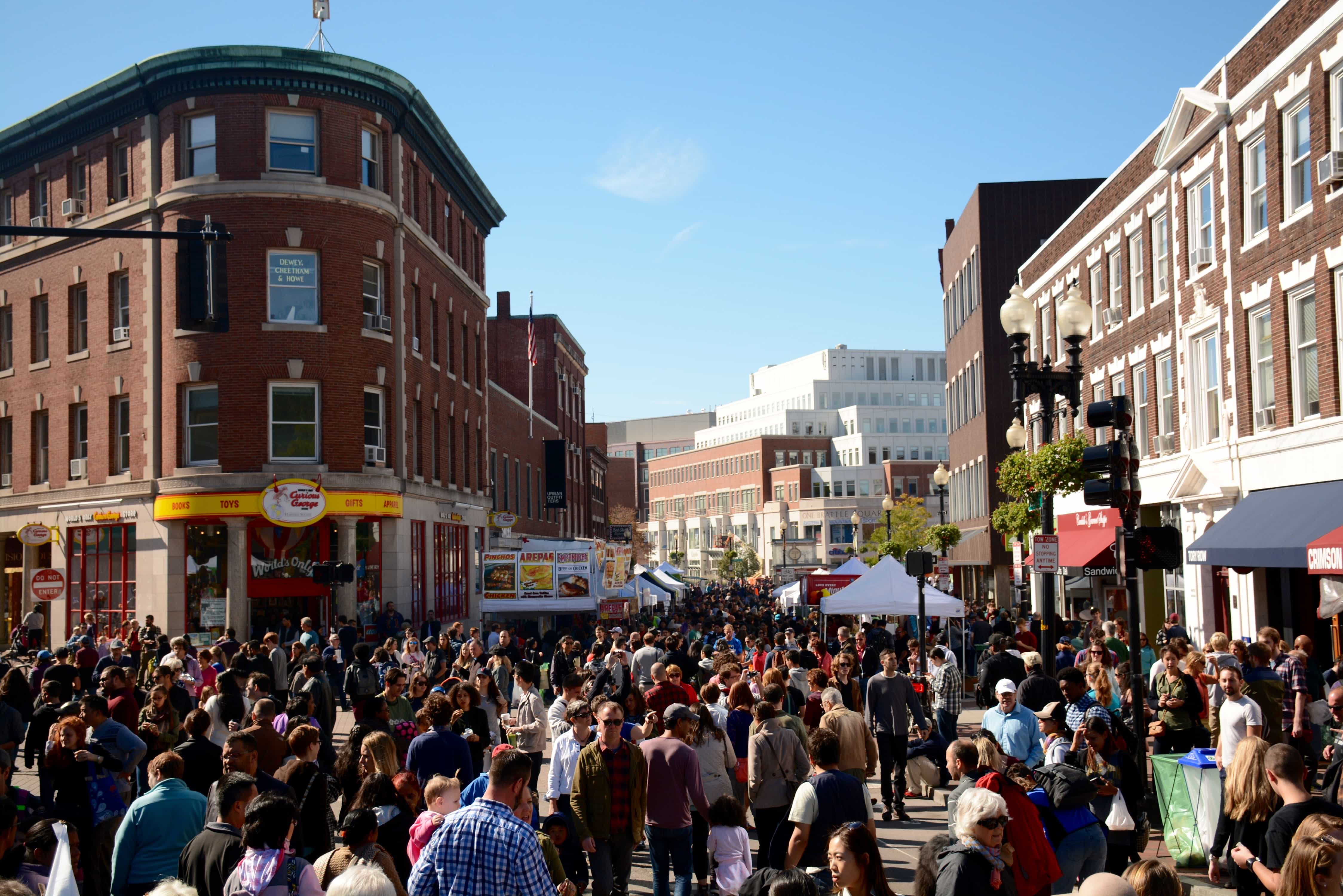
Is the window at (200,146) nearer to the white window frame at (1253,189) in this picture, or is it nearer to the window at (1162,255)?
the window at (1162,255)

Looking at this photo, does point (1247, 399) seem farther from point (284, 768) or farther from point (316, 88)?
point (316, 88)

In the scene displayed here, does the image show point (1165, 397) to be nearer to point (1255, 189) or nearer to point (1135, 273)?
point (1135, 273)

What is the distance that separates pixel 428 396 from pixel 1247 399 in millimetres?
23431

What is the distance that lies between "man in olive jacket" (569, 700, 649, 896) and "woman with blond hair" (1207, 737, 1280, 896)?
13.5 feet

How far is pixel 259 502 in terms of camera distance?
30.7 metres

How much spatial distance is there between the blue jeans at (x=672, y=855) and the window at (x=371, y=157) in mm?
26950

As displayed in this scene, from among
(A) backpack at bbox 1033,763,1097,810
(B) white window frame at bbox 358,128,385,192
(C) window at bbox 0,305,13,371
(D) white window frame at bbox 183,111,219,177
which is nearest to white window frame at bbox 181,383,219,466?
(D) white window frame at bbox 183,111,219,177

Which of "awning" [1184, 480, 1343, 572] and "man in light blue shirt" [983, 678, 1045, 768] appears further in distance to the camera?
"awning" [1184, 480, 1343, 572]

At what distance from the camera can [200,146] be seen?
3164 centimetres

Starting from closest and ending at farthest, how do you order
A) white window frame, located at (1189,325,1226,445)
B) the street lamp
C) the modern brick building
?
1. the street lamp
2. white window frame, located at (1189,325,1226,445)
3. the modern brick building

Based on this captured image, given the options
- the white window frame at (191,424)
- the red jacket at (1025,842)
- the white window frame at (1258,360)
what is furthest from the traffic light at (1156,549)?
the white window frame at (191,424)

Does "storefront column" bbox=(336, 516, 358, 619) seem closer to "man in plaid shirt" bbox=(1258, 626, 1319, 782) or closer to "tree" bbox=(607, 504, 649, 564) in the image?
"man in plaid shirt" bbox=(1258, 626, 1319, 782)

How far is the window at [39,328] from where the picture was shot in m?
36.3

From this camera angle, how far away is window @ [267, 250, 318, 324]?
31.4 metres
